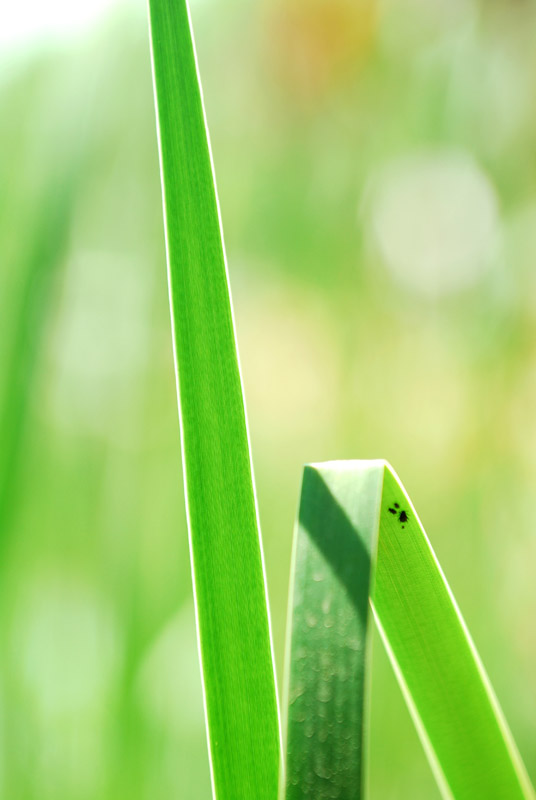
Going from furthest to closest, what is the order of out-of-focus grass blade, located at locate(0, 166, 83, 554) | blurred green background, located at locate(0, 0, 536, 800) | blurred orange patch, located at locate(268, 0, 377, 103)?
blurred orange patch, located at locate(268, 0, 377, 103) < blurred green background, located at locate(0, 0, 536, 800) < out-of-focus grass blade, located at locate(0, 166, 83, 554)

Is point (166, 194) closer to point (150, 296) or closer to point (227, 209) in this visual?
point (150, 296)

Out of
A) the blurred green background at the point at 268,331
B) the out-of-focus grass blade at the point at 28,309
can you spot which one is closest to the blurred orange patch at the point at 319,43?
the blurred green background at the point at 268,331

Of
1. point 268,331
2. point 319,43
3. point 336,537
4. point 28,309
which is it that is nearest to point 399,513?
point 336,537

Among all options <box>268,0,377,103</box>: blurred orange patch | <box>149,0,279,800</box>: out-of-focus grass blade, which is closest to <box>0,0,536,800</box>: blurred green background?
<box>268,0,377,103</box>: blurred orange patch

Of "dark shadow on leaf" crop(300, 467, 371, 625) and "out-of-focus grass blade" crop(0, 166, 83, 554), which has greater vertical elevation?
"out-of-focus grass blade" crop(0, 166, 83, 554)

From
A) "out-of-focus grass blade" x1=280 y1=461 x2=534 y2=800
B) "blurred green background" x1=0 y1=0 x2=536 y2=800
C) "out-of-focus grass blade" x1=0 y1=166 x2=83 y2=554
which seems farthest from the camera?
"blurred green background" x1=0 y1=0 x2=536 y2=800

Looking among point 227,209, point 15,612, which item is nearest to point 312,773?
point 15,612

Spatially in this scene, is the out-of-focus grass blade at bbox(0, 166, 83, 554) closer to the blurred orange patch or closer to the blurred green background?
the blurred green background
